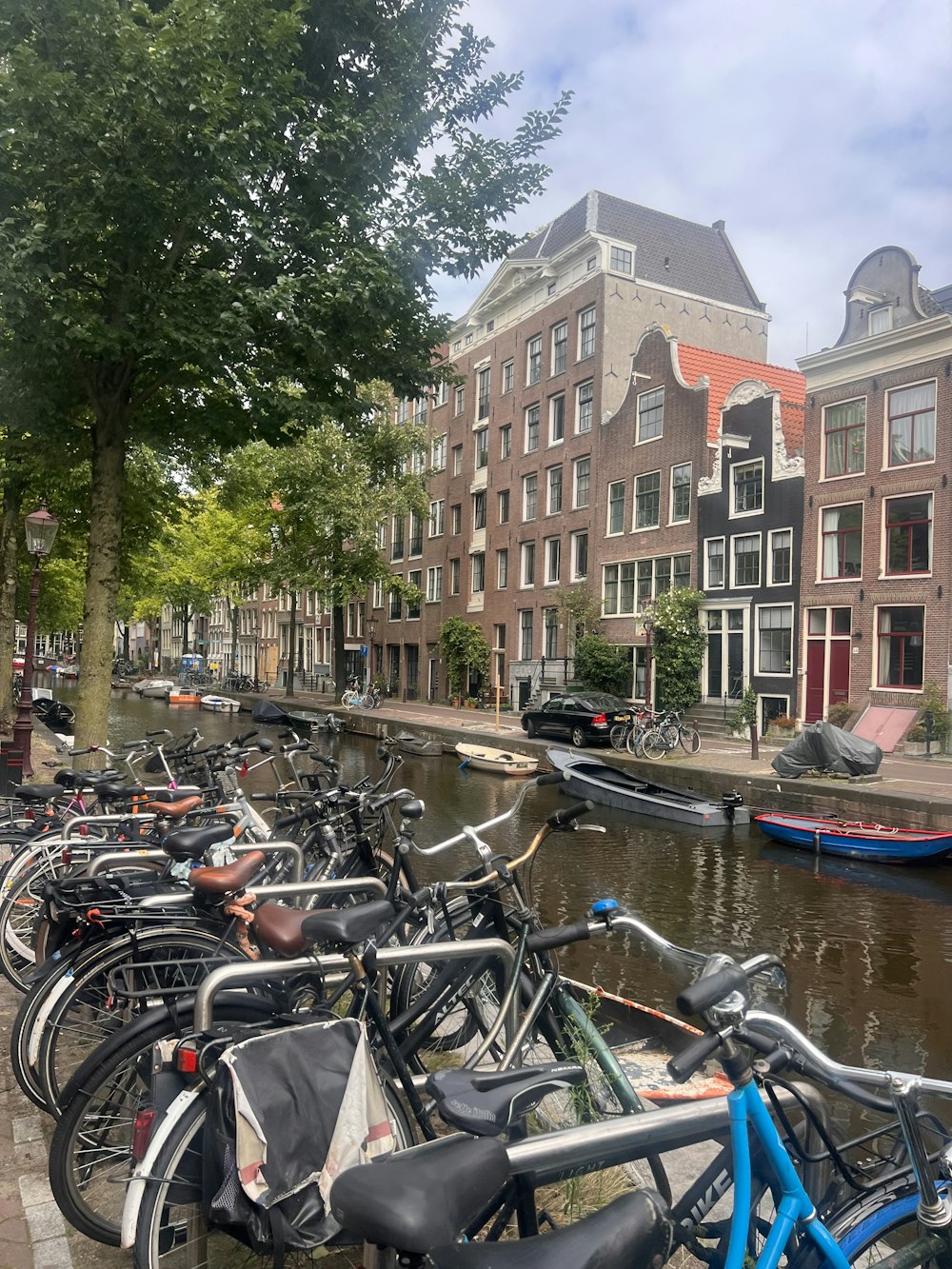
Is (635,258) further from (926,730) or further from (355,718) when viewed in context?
(926,730)

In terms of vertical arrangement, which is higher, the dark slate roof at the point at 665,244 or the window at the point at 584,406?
the dark slate roof at the point at 665,244

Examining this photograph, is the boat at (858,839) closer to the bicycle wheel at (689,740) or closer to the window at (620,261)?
the bicycle wheel at (689,740)

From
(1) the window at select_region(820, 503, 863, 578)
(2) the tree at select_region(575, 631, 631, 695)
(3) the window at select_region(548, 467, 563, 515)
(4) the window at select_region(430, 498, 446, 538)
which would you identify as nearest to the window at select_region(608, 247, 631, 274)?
(3) the window at select_region(548, 467, 563, 515)

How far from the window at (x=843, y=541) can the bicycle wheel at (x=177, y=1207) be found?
22.9 meters

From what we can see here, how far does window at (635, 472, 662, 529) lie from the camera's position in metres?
29.9

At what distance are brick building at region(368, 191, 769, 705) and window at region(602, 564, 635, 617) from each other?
0.32 metres

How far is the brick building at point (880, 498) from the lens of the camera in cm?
2133

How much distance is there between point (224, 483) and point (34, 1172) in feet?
42.7

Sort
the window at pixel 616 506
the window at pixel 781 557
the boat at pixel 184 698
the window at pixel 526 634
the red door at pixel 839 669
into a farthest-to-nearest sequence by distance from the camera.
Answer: the boat at pixel 184 698 → the window at pixel 526 634 → the window at pixel 616 506 → the window at pixel 781 557 → the red door at pixel 839 669

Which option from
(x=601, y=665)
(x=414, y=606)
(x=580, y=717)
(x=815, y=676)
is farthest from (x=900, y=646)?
(x=414, y=606)

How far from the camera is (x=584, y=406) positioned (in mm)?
34656

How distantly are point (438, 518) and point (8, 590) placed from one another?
2739cm

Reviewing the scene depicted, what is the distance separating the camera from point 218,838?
3812mm

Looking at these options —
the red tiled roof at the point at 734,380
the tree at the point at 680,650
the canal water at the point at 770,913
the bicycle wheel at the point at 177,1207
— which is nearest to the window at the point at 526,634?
the tree at the point at 680,650
